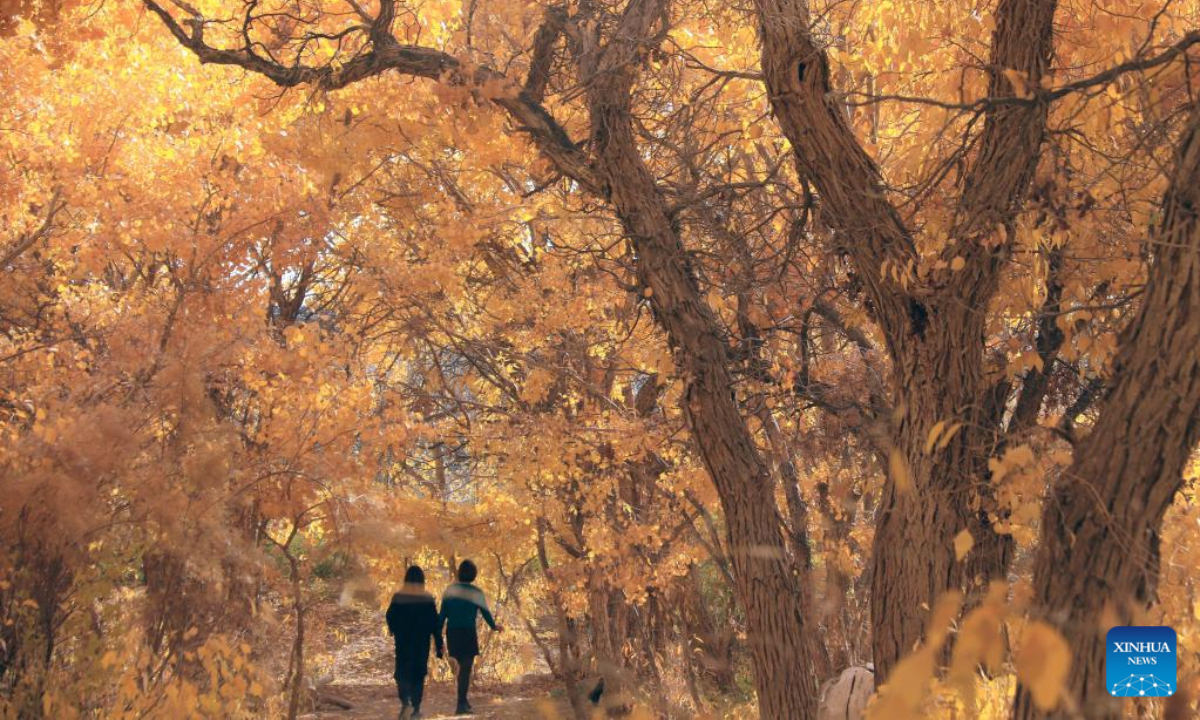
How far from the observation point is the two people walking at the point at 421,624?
9.19m

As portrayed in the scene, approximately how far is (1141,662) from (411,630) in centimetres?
724

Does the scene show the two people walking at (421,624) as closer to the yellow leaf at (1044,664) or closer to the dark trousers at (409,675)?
the dark trousers at (409,675)

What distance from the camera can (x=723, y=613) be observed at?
60.6 ft

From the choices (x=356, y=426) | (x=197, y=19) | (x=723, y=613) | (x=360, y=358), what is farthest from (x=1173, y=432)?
(x=723, y=613)

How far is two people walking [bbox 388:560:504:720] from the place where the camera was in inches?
362

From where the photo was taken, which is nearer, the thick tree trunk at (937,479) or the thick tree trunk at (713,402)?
the thick tree trunk at (937,479)

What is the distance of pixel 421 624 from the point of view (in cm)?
920

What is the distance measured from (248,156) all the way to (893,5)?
250 inches

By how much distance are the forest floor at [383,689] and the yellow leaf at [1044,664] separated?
9.32 metres

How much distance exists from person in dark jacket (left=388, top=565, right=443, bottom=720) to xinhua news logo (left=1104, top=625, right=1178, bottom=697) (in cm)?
711

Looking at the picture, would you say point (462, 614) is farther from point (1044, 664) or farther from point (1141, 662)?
point (1044, 664)

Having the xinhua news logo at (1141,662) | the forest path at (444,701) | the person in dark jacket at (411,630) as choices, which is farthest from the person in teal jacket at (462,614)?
the xinhua news logo at (1141,662)

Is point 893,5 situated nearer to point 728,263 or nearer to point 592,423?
point 728,263

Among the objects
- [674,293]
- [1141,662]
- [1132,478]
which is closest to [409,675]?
[674,293]
